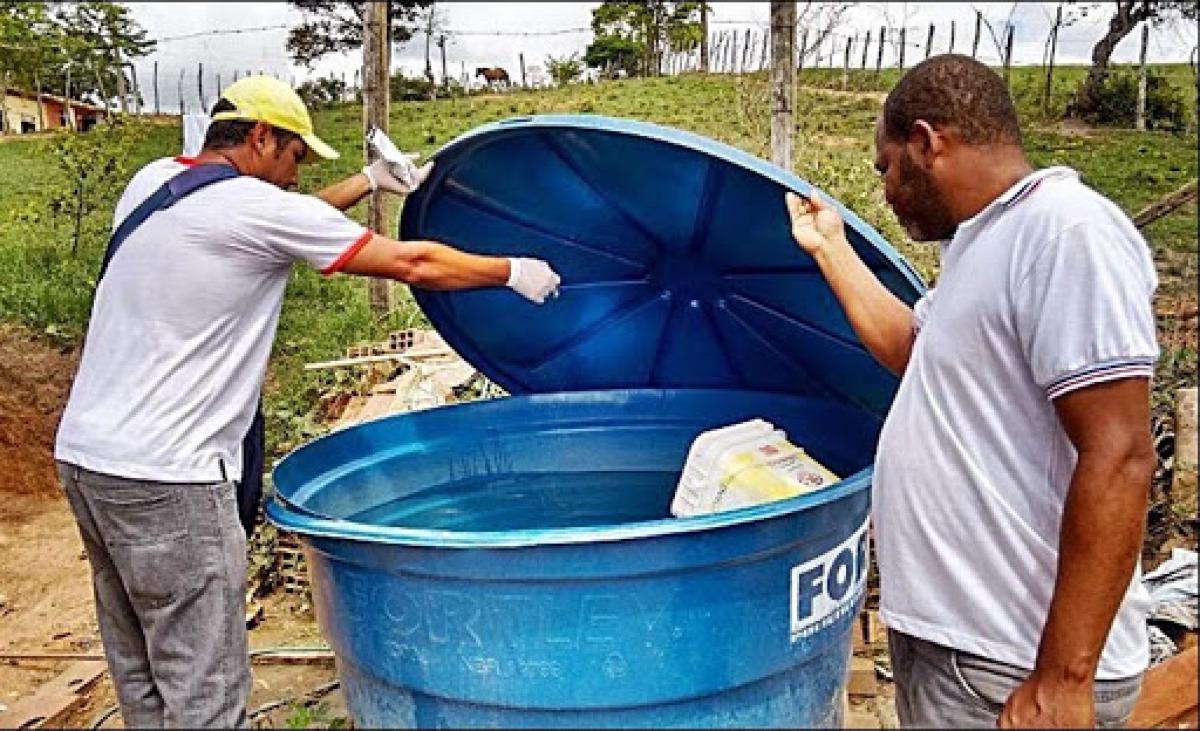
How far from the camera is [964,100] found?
1794mm

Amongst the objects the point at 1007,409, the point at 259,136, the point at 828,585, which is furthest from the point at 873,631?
the point at 259,136

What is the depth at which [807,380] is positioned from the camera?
12.2 ft

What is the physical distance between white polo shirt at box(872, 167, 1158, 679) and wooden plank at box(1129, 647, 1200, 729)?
0.42 m

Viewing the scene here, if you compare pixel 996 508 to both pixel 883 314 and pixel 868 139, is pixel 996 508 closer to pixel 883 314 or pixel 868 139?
pixel 883 314

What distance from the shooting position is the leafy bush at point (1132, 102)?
15.0m

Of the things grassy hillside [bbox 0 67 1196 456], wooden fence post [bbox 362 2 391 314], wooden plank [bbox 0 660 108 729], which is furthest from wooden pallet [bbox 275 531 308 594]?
wooden fence post [bbox 362 2 391 314]

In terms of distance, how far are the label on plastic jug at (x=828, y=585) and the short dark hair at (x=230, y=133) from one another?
169 centimetres

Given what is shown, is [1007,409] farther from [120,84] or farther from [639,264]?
[120,84]

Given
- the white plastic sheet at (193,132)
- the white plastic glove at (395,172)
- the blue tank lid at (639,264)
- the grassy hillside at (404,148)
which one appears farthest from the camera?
the grassy hillside at (404,148)

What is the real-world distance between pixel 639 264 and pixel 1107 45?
581 inches

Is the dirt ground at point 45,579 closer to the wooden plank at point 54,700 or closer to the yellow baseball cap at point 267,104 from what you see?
the wooden plank at point 54,700

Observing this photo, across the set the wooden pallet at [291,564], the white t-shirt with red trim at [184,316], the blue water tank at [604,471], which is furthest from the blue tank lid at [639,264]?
the wooden pallet at [291,564]

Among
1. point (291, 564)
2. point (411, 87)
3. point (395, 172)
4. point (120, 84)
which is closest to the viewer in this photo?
point (395, 172)

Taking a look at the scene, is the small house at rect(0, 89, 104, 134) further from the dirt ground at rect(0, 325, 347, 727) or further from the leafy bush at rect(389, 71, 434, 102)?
the leafy bush at rect(389, 71, 434, 102)
